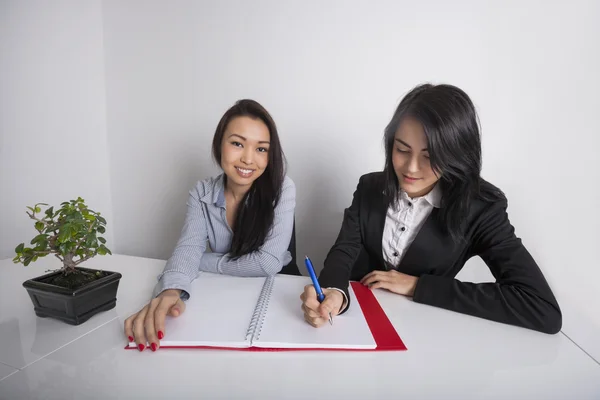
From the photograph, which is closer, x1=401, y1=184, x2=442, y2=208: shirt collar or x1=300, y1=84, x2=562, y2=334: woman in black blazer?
x1=300, y1=84, x2=562, y2=334: woman in black blazer

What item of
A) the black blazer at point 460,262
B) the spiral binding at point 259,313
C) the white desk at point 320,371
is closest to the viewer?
the white desk at point 320,371

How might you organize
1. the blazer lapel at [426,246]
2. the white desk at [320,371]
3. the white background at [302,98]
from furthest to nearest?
the white background at [302,98], the blazer lapel at [426,246], the white desk at [320,371]

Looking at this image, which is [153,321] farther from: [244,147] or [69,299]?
[244,147]

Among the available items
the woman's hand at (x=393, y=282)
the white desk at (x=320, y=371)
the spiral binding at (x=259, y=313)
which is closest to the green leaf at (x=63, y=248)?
the white desk at (x=320, y=371)

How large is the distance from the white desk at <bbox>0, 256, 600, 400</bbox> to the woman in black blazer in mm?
102

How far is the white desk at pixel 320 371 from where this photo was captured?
481 mm

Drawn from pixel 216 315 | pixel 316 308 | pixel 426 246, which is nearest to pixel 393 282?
pixel 426 246

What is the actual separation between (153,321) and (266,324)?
0.72ft

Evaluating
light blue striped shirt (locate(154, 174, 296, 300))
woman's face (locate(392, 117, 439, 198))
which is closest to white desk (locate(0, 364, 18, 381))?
light blue striped shirt (locate(154, 174, 296, 300))

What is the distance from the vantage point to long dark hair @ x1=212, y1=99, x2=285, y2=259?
102cm

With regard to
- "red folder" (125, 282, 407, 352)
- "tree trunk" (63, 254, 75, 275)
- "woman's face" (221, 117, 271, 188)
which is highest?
"woman's face" (221, 117, 271, 188)

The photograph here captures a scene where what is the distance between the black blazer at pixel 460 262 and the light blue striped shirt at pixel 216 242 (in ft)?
0.59

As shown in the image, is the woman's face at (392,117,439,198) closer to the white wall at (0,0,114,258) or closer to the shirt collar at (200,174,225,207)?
the shirt collar at (200,174,225,207)

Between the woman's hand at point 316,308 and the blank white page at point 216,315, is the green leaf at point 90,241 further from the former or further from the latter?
the woman's hand at point 316,308
